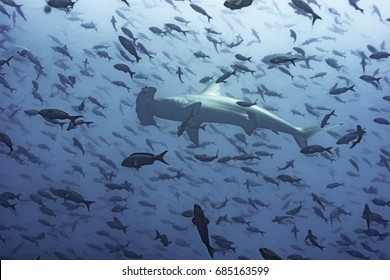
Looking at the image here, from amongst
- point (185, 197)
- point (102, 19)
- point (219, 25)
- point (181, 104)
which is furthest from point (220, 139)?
point (181, 104)

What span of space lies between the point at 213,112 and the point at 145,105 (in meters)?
2.06

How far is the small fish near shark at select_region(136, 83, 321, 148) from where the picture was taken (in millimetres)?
10852

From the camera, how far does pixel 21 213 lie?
1145 inches

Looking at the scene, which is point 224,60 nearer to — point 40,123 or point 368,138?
point 368,138

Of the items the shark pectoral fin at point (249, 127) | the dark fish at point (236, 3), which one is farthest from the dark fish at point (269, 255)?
the shark pectoral fin at point (249, 127)

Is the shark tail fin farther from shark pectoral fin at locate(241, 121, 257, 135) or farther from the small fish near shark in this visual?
shark pectoral fin at locate(241, 121, 257, 135)

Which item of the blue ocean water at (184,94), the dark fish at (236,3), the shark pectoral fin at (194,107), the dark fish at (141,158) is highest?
the dark fish at (236,3)

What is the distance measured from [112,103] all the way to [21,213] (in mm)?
13853

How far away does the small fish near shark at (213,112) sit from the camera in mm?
10852

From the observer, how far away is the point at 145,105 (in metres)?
10.9

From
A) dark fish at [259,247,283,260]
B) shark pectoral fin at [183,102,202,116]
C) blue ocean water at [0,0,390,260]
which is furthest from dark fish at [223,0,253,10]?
blue ocean water at [0,0,390,260]

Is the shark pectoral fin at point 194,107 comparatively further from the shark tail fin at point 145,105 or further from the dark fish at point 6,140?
the dark fish at point 6,140

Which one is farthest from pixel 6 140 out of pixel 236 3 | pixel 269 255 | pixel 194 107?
pixel 194 107
